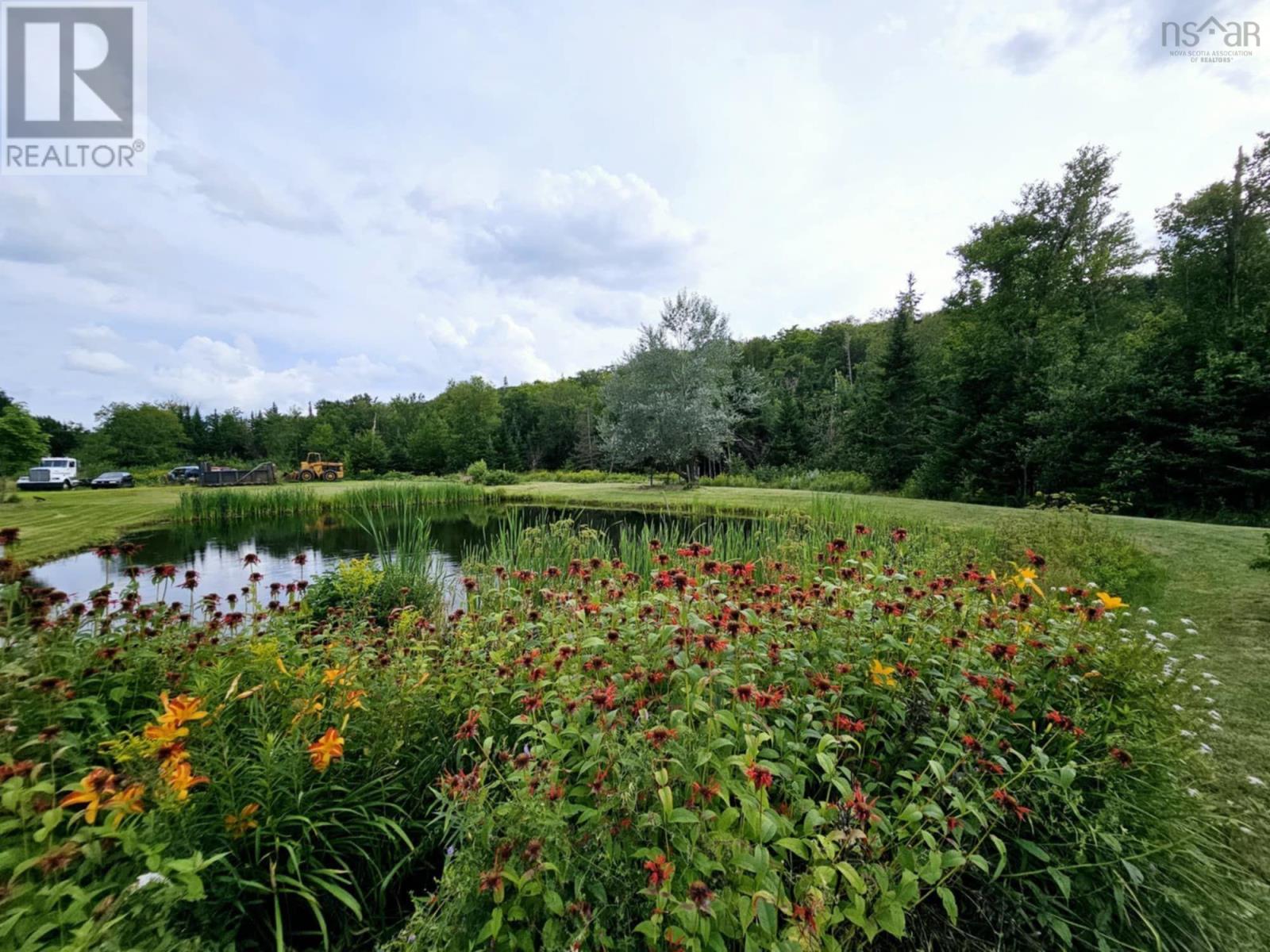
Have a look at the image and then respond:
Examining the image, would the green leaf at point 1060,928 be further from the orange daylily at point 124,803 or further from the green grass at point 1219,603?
the orange daylily at point 124,803

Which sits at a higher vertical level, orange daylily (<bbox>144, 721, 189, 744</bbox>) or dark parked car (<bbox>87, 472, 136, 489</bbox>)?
orange daylily (<bbox>144, 721, 189, 744</bbox>)

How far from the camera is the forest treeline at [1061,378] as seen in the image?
972 cm

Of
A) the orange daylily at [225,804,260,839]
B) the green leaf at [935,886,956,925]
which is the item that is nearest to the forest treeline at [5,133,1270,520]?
the green leaf at [935,886,956,925]

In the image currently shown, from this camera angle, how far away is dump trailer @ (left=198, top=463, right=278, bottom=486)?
20891mm

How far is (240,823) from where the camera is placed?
1219 mm

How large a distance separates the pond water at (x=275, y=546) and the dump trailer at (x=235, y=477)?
32.0 feet

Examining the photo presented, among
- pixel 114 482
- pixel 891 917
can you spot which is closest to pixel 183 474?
pixel 114 482

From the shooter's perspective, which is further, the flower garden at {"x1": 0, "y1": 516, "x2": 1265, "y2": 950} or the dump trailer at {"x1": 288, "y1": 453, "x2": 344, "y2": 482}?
the dump trailer at {"x1": 288, "y1": 453, "x2": 344, "y2": 482}

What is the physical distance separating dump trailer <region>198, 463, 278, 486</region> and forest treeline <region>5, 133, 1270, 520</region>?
39.0 feet

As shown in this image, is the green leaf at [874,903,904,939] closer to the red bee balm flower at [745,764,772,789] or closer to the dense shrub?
the red bee balm flower at [745,764,772,789]

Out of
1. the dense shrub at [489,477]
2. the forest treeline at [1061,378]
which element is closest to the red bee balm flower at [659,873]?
the forest treeline at [1061,378]

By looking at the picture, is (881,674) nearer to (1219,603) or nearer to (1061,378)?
(1219,603)

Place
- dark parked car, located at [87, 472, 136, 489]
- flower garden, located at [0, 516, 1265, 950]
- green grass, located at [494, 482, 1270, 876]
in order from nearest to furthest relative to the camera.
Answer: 1. flower garden, located at [0, 516, 1265, 950]
2. green grass, located at [494, 482, 1270, 876]
3. dark parked car, located at [87, 472, 136, 489]

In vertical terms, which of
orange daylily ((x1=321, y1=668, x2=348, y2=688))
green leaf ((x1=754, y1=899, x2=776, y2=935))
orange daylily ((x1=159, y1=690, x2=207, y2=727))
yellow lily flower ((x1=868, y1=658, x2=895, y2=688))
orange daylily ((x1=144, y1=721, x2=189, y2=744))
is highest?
orange daylily ((x1=159, y1=690, x2=207, y2=727))
